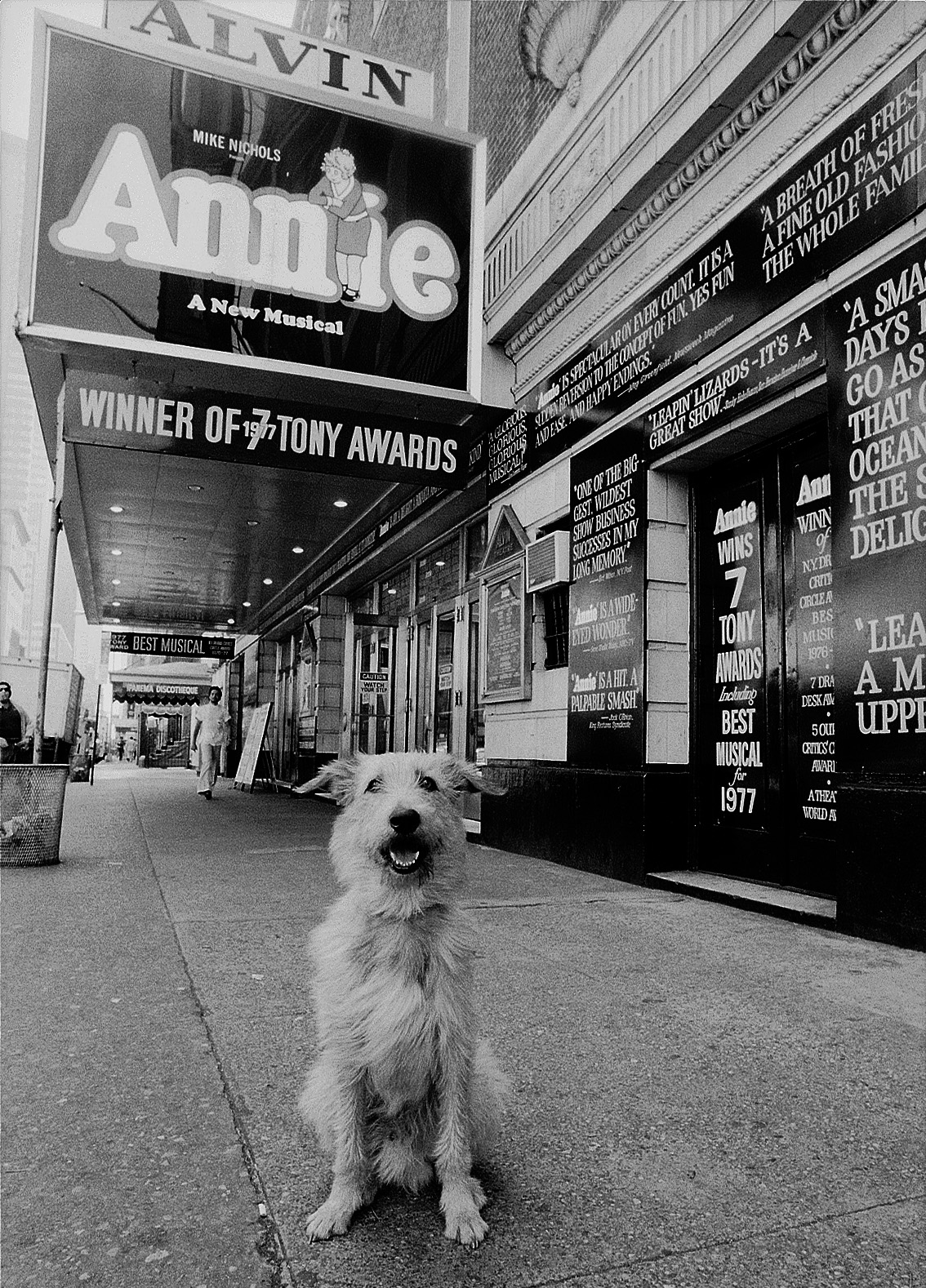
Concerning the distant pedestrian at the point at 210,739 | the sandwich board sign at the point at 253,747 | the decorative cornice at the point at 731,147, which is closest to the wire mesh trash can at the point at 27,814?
the decorative cornice at the point at 731,147

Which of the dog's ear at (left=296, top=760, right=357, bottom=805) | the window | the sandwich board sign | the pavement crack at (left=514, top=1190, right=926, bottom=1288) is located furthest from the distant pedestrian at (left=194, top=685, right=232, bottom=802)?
the pavement crack at (left=514, top=1190, right=926, bottom=1288)

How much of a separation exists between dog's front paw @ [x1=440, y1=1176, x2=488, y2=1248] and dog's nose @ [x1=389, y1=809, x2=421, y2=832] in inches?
32.9

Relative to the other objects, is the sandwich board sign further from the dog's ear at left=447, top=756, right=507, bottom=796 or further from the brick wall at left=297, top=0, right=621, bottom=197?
the dog's ear at left=447, top=756, right=507, bottom=796

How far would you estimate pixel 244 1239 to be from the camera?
6.38 ft

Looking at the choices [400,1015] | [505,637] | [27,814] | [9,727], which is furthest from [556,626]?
[9,727]

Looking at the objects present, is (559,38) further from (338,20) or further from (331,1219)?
(338,20)

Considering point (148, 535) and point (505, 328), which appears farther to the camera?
point (148, 535)

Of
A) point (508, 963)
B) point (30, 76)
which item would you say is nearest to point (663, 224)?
point (30, 76)

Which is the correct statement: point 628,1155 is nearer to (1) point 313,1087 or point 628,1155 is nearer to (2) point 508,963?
(1) point 313,1087

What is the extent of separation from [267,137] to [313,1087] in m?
7.68

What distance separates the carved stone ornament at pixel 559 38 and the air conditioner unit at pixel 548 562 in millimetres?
4054

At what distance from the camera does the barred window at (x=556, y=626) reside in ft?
26.7

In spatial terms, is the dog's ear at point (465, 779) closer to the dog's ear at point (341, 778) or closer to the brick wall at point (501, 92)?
the dog's ear at point (341, 778)

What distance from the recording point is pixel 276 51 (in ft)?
28.5
